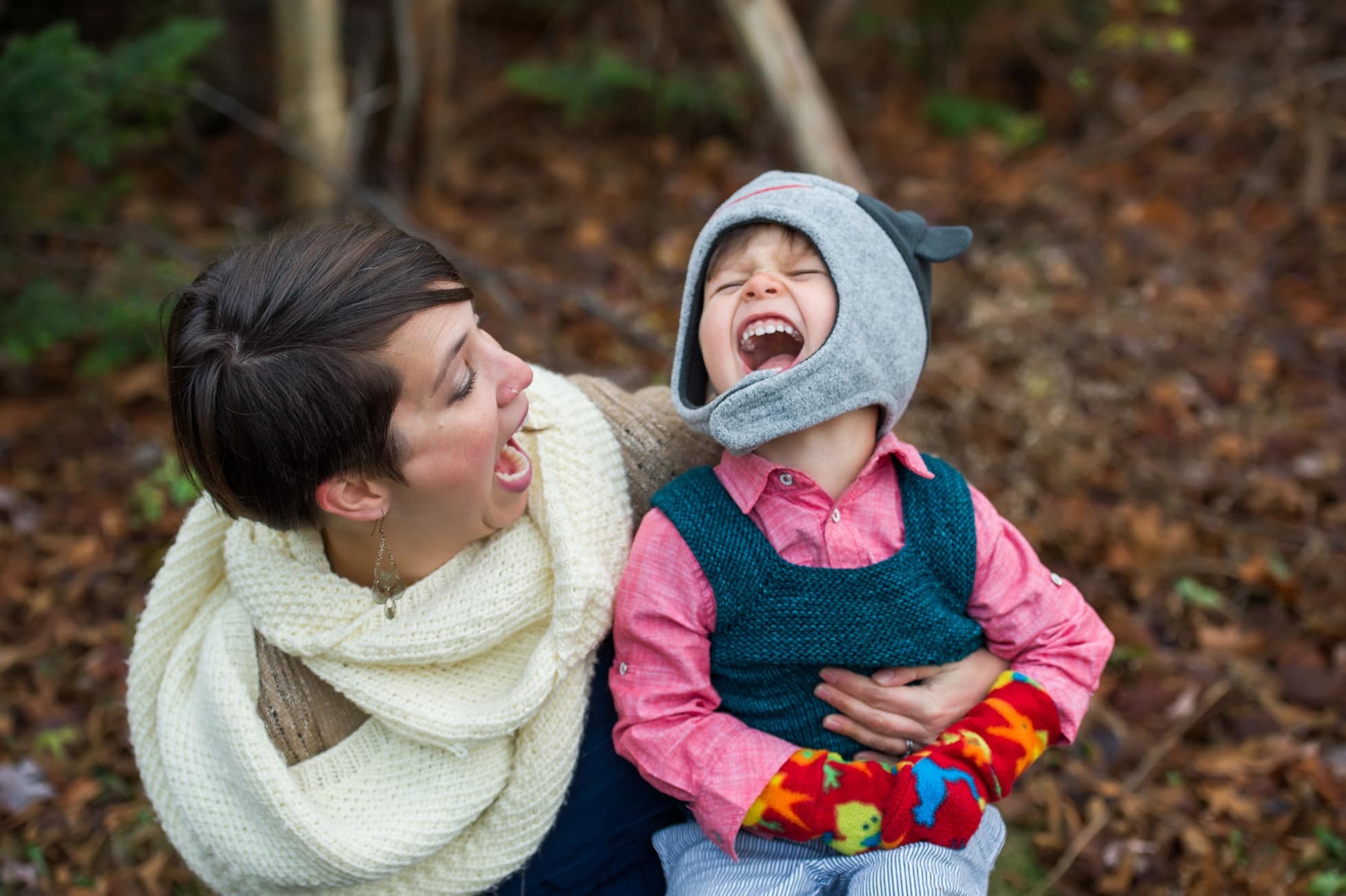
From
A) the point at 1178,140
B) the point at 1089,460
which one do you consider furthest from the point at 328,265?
the point at 1178,140

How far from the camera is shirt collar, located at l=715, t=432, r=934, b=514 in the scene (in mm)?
2279

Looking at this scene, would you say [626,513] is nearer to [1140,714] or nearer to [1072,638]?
[1072,638]

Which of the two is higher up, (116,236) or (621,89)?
(116,236)

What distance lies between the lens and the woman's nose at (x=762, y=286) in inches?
87.4

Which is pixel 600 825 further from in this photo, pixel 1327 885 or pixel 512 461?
pixel 1327 885

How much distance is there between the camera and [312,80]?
5891mm

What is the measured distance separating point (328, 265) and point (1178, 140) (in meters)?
6.53

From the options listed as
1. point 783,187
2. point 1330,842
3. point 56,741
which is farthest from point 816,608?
point 56,741

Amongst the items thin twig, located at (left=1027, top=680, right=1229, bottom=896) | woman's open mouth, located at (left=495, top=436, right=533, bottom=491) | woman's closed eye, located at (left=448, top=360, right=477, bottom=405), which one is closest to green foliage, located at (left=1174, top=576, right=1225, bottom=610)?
thin twig, located at (left=1027, top=680, right=1229, bottom=896)

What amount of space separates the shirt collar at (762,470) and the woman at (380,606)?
0.93 feet

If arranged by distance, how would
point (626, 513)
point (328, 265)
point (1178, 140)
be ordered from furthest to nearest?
point (1178, 140)
point (626, 513)
point (328, 265)

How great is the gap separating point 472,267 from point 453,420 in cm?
306

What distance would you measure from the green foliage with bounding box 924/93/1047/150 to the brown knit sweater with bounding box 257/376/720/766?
5334 mm

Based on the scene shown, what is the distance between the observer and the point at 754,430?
216cm
